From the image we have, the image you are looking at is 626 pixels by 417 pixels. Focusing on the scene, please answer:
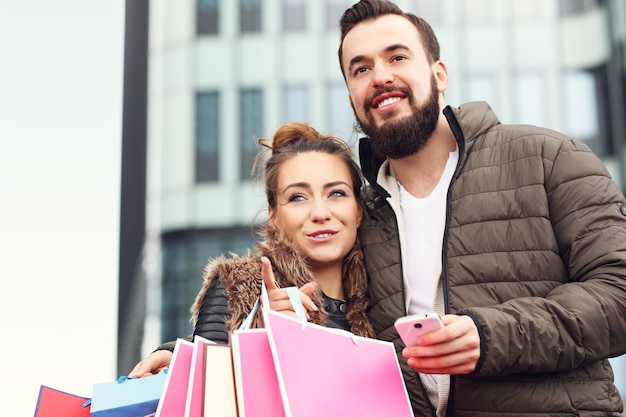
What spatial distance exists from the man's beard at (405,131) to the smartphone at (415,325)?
3.88 ft

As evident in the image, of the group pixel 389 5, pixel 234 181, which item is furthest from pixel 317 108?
pixel 389 5

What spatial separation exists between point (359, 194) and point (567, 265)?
2.94 ft

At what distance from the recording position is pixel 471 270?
95.7 inches

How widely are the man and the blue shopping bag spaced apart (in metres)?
0.73

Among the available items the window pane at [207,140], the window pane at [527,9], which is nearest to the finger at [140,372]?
the window pane at [207,140]

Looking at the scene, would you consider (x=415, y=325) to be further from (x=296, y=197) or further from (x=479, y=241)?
(x=296, y=197)

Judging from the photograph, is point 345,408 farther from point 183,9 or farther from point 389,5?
point 183,9

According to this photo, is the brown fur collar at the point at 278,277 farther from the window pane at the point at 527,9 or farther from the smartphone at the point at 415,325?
the window pane at the point at 527,9

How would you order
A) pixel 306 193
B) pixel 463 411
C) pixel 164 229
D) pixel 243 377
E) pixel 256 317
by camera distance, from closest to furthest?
pixel 243 377, pixel 256 317, pixel 463 411, pixel 306 193, pixel 164 229

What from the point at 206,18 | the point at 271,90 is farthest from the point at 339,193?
the point at 206,18

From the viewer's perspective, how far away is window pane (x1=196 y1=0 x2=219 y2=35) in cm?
1534

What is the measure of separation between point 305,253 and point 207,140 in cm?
1250

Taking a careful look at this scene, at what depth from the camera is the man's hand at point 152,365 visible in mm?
2217

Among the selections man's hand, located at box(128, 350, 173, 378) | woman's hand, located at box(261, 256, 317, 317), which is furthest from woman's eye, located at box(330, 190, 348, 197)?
man's hand, located at box(128, 350, 173, 378)
